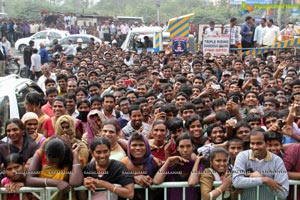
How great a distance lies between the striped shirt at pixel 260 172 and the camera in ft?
14.8

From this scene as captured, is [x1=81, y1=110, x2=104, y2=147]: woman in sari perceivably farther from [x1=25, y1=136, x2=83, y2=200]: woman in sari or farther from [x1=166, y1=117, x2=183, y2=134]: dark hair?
[x1=25, y1=136, x2=83, y2=200]: woman in sari

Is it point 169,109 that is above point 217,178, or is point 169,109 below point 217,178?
above

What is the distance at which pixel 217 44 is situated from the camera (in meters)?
13.8

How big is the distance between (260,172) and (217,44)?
9.43 meters

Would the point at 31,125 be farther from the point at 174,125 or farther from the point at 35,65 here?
the point at 35,65

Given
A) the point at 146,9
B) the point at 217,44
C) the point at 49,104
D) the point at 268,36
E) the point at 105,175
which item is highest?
the point at 146,9

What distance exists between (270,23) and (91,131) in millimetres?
Result: 11938

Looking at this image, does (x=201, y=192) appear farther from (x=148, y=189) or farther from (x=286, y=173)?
(x=286, y=173)

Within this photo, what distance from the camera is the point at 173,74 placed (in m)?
11.5

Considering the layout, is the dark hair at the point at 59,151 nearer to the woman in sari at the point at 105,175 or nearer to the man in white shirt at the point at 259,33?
the woman in sari at the point at 105,175

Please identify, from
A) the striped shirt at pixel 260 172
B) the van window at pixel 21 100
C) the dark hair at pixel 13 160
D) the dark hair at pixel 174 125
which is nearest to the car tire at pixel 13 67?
the van window at pixel 21 100

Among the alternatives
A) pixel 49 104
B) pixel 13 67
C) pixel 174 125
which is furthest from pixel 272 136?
pixel 13 67

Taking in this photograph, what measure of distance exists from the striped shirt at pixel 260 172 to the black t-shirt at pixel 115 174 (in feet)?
3.12

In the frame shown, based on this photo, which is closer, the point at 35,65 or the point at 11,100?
the point at 11,100
